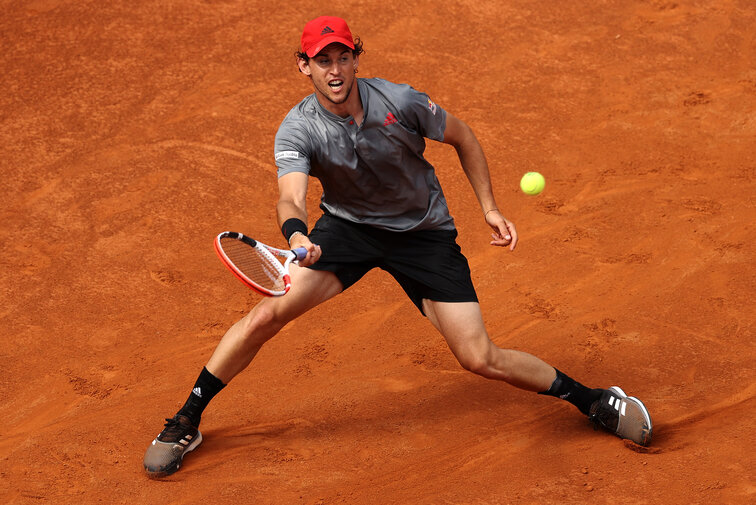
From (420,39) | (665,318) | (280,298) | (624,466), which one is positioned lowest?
(624,466)

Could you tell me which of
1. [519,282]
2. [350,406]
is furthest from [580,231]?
[350,406]

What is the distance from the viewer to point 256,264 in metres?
4.09

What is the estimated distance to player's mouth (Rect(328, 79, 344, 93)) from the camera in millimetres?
4301

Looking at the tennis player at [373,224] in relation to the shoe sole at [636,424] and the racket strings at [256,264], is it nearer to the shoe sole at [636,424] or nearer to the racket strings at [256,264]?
the shoe sole at [636,424]

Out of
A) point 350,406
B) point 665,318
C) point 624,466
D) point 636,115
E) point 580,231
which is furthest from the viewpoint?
point 636,115

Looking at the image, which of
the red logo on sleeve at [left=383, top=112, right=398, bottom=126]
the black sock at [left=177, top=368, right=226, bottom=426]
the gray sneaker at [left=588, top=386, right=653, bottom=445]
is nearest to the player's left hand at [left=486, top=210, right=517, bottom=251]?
the red logo on sleeve at [left=383, top=112, right=398, bottom=126]

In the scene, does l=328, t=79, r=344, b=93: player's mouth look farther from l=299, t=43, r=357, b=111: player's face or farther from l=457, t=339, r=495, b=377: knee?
l=457, t=339, r=495, b=377: knee

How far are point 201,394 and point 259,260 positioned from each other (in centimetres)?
102

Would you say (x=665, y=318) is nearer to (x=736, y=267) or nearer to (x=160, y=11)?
(x=736, y=267)

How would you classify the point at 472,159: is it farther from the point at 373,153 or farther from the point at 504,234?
the point at 373,153

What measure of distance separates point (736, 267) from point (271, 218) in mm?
3405

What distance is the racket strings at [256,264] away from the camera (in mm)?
3997

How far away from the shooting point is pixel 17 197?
7.23 meters

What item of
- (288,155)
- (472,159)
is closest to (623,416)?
(472,159)
